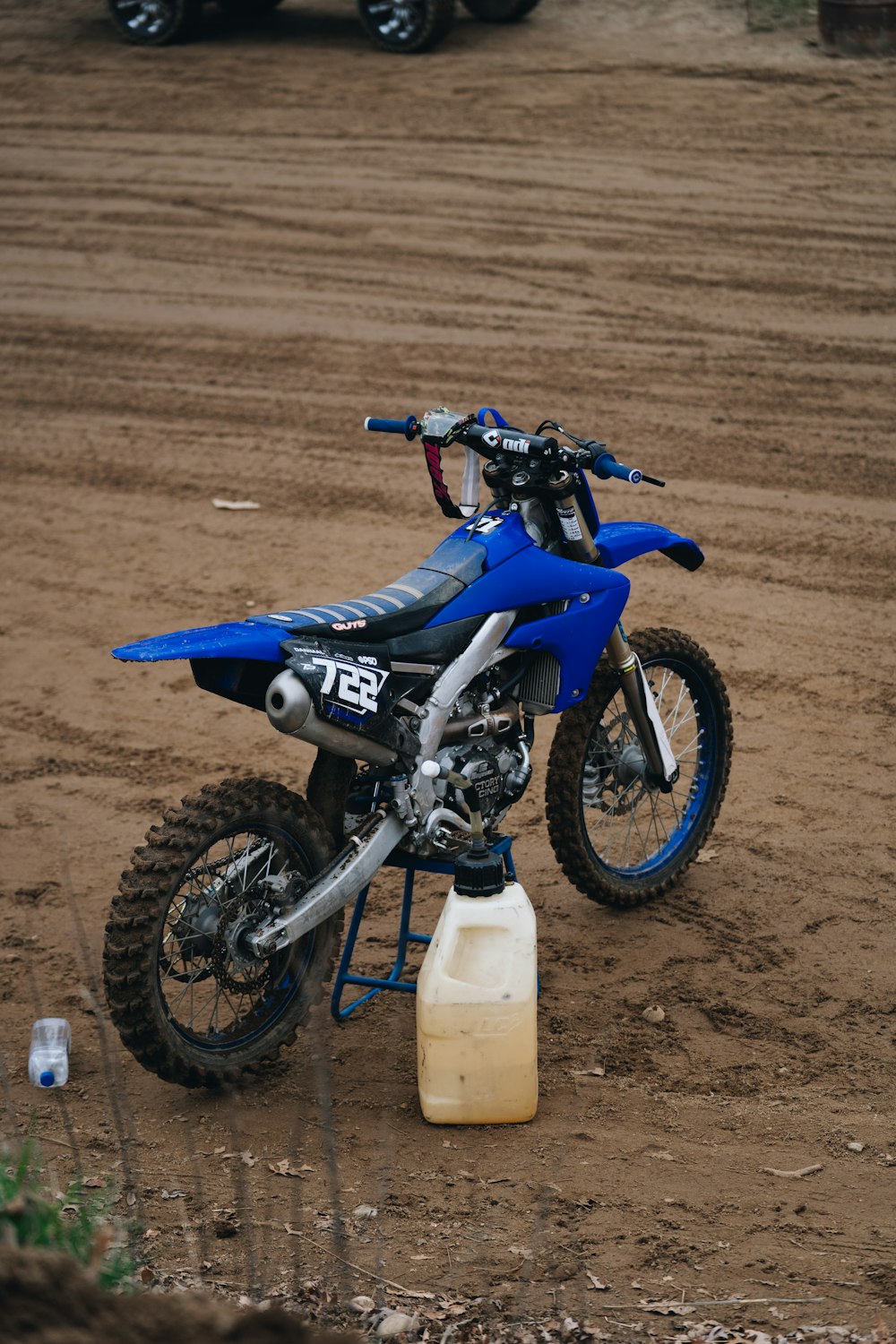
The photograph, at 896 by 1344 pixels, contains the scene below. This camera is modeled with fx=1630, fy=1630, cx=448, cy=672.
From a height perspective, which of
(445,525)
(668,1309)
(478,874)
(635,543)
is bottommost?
(445,525)

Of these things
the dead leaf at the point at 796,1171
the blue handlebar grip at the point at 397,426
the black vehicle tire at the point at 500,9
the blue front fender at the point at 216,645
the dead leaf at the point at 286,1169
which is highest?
the black vehicle tire at the point at 500,9

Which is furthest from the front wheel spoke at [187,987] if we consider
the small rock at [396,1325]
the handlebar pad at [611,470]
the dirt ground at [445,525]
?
the handlebar pad at [611,470]

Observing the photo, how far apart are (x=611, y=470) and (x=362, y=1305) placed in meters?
2.25

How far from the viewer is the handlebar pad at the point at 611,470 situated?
438 cm

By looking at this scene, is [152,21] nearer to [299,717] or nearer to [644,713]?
[644,713]

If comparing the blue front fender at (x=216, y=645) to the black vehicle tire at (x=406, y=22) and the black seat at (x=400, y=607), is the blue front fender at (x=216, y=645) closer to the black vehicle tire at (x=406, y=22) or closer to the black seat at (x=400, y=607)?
the black seat at (x=400, y=607)

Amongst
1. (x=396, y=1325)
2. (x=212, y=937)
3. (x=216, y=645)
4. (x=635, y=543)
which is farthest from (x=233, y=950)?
(x=635, y=543)

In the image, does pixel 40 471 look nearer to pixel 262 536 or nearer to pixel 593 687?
pixel 262 536

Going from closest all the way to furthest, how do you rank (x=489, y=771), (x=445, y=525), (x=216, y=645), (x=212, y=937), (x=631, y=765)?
(x=216, y=645), (x=212, y=937), (x=489, y=771), (x=631, y=765), (x=445, y=525)

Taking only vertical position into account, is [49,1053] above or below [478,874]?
below

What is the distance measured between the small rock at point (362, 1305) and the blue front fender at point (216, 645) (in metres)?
1.47

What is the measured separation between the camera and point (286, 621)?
4109 millimetres

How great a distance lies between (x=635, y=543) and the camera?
499 cm

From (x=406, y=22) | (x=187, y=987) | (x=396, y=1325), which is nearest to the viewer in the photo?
(x=396, y=1325)
